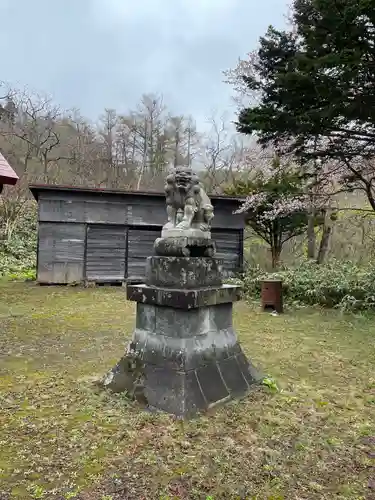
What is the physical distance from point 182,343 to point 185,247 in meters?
0.94

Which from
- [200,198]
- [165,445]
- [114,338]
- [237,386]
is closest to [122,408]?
[165,445]

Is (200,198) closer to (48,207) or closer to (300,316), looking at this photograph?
(300,316)

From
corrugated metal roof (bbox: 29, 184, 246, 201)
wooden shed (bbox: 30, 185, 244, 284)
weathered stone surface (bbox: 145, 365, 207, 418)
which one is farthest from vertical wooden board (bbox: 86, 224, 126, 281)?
weathered stone surface (bbox: 145, 365, 207, 418)

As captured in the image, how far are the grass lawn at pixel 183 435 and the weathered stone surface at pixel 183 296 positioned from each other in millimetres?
1005

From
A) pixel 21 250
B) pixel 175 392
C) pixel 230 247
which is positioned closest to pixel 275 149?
pixel 230 247

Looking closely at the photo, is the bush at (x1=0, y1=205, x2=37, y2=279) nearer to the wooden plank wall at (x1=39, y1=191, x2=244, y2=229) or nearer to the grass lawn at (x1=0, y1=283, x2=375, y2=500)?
the wooden plank wall at (x1=39, y1=191, x2=244, y2=229)

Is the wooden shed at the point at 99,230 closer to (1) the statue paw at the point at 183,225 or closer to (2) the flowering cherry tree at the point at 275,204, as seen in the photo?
(2) the flowering cherry tree at the point at 275,204

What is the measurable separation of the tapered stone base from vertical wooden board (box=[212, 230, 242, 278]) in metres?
11.1

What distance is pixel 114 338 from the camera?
20.6 ft

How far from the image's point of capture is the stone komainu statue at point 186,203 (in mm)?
3972

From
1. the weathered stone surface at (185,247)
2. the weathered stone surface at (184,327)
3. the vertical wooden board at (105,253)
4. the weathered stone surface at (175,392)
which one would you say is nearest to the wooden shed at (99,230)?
the vertical wooden board at (105,253)

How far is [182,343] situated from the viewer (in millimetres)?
3566

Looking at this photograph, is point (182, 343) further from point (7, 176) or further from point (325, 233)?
point (325, 233)

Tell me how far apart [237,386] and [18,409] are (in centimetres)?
214
